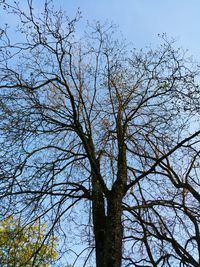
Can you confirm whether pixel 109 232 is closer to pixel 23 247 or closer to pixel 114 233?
pixel 114 233

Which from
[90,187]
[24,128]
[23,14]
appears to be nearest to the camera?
[23,14]

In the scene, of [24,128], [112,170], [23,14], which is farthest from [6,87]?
[112,170]

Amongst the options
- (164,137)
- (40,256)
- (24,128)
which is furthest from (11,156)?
(164,137)

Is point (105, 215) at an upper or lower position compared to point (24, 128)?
lower

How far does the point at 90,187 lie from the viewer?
8.02 m

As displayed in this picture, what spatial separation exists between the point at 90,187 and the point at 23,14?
3.36 meters

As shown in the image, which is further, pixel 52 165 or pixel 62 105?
pixel 62 105

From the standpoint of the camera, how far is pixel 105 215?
7.34 metres

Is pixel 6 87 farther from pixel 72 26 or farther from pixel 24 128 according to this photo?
pixel 72 26

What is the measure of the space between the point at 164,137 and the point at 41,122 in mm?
2575

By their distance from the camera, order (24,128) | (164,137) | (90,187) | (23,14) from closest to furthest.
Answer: (23,14) < (24,128) < (90,187) < (164,137)

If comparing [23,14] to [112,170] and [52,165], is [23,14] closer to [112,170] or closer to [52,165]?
[52,165]

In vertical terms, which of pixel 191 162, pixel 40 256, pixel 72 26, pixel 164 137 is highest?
pixel 72 26

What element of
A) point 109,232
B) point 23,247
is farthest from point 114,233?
point 23,247
